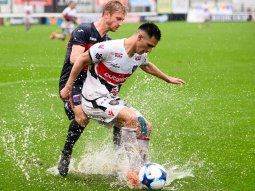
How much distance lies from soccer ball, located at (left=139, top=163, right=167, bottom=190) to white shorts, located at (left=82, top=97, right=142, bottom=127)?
60 centimetres

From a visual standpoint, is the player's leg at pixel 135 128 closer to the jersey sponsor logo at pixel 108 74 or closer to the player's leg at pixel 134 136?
the player's leg at pixel 134 136

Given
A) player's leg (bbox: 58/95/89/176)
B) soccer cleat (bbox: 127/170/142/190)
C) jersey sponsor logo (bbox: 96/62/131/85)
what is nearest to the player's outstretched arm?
jersey sponsor logo (bbox: 96/62/131/85)

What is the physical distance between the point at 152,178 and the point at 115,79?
114 centimetres

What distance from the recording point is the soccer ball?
6434mm

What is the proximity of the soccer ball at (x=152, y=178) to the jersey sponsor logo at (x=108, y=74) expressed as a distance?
1.01 m

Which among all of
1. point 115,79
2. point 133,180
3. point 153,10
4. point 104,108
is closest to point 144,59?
point 115,79

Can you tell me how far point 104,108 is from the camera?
685 centimetres

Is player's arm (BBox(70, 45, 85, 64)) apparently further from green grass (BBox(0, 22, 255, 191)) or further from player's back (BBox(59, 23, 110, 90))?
green grass (BBox(0, 22, 255, 191))

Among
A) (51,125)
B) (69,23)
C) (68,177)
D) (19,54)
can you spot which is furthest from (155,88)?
(69,23)

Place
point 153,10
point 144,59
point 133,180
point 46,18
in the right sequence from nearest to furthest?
point 133,180 < point 144,59 < point 46,18 < point 153,10

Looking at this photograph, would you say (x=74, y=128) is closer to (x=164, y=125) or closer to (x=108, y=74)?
(x=108, y=74)

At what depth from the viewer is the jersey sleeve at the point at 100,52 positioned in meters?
6.76

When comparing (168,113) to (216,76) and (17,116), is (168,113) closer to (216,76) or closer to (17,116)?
(17,116)

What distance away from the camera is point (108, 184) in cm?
679
